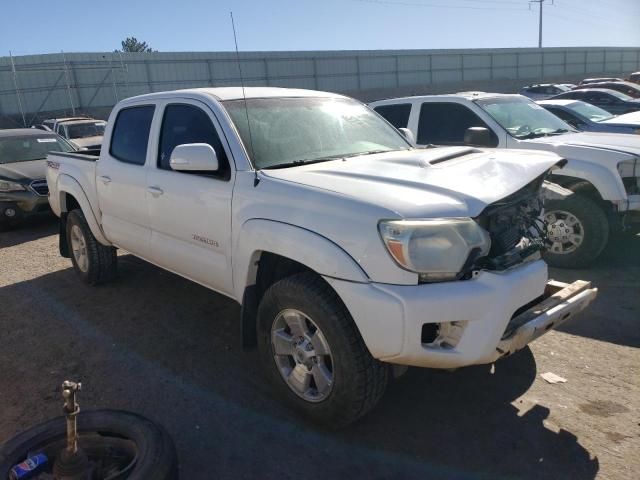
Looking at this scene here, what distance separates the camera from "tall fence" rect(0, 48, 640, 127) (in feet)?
90.3

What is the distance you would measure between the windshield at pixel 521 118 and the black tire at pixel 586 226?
1157 mm

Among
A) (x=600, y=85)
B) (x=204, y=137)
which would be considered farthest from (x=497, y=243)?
(x=600, y=85)

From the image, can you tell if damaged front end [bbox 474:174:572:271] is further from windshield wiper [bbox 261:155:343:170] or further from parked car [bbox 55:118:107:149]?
parked car [bbox 55:118:107:149]

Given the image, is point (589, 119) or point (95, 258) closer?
point (95, 258)

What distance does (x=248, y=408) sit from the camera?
349cm

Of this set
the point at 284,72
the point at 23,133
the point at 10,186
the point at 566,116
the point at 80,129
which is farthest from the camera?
the point at 284,72

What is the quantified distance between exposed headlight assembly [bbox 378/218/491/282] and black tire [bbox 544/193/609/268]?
3.47m

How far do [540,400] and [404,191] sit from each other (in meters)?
1.66

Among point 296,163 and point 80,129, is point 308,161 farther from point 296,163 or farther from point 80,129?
point 80,129

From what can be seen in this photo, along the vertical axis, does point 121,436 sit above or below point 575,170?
below

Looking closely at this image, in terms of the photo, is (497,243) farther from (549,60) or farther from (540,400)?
(549,60)

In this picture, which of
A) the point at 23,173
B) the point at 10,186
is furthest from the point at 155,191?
the point at 23,173

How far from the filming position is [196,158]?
3.54 metres

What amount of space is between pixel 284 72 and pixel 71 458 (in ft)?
118
